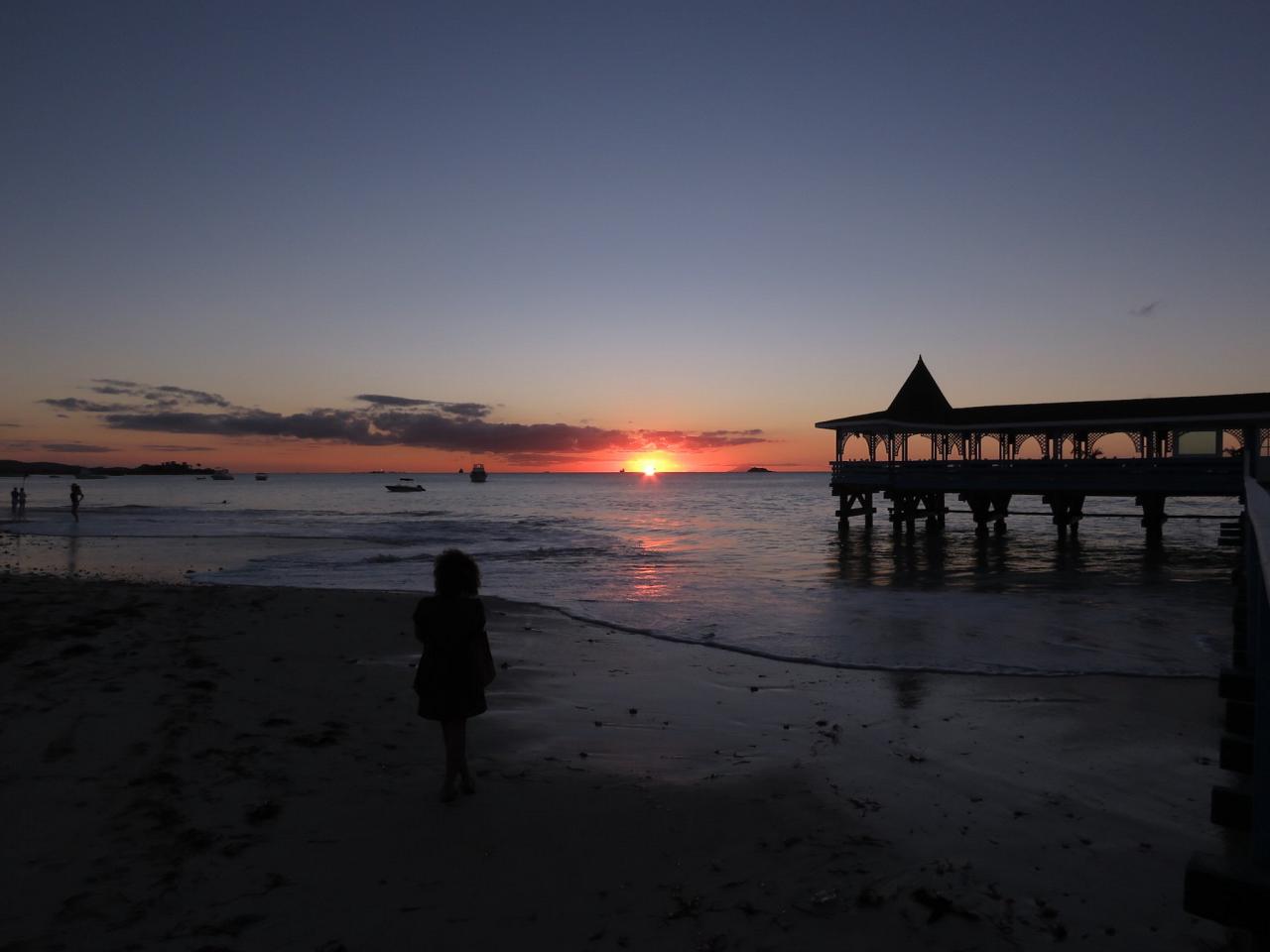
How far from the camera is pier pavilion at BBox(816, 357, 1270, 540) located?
30000mm

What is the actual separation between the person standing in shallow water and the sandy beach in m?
0.55

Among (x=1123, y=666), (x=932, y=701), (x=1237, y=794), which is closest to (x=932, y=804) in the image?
(x=1237, y=794)

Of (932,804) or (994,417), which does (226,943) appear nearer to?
(932,804)

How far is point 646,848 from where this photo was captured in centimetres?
495

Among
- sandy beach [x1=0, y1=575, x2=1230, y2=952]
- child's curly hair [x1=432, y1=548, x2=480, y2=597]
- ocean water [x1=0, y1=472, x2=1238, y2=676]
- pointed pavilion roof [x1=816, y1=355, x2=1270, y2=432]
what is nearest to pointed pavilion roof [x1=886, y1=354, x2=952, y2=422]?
pointed pavilion roof [x1=816, y1=355, x2=1270, y2=432]

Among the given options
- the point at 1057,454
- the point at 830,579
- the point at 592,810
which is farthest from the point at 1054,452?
the point at 592,810

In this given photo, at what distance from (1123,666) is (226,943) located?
1148 centimetres

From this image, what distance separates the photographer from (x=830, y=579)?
2191 centimetres

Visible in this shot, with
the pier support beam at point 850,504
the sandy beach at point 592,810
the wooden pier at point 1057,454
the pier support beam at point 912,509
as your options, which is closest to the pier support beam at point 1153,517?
the wooden pier at point 1057,454

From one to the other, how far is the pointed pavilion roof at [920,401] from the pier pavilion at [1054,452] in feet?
0.18

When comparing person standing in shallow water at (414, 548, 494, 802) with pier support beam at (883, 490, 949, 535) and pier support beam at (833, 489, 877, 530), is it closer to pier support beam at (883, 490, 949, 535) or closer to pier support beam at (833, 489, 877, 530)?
pier support beam at (883, 490, 949, 535)

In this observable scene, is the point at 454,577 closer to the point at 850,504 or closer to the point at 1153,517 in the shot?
the point at 1153,517

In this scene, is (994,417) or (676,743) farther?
(994,417)

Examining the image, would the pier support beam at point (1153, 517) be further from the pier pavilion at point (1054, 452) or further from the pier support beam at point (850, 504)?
the pier support beam at point (850, 504)
